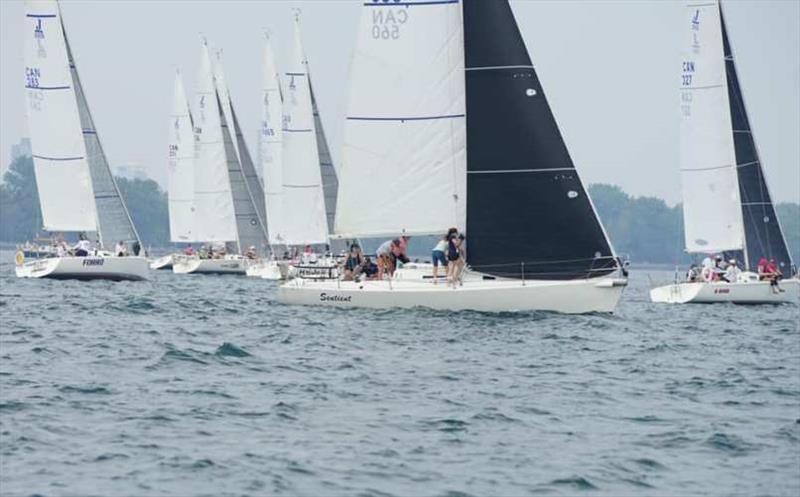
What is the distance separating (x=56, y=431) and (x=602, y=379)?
777 centimetres

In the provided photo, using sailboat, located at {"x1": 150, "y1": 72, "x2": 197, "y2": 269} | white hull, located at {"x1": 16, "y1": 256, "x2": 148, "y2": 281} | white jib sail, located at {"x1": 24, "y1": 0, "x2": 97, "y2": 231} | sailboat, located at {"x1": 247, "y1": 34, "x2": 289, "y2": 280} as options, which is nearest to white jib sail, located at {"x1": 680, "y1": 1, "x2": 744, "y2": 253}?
white hull, located at {"x1": 16, "y1": 256, "x2": 148, "y2": 281}

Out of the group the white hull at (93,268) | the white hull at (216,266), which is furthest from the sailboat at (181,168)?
the white hull at (93,268)

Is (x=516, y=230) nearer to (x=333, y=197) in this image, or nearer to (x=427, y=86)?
(x=427, y=86)

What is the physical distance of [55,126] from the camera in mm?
47969

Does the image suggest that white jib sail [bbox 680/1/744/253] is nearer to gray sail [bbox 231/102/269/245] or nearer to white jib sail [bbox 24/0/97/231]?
white jib sail [bbox 24/0/97/231]

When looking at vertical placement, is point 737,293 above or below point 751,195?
below

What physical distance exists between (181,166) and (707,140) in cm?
3281

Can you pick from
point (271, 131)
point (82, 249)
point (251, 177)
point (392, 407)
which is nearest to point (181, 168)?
point (251, 177)

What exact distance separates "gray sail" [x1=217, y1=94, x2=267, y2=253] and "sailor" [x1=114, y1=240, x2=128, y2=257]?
23.2 metres

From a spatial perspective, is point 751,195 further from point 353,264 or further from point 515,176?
point 515,176

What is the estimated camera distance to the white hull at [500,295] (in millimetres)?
27984

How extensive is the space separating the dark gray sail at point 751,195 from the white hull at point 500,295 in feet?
59.4

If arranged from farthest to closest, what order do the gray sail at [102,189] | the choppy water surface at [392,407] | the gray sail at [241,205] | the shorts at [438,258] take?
the gray sail at [241,205] < the gray sail at [102,189] < the shorts at [438,258] < the choppy water surface at [392,407]

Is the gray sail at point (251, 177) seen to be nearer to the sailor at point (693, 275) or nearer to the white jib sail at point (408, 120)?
the sailor at point (693, 275)
